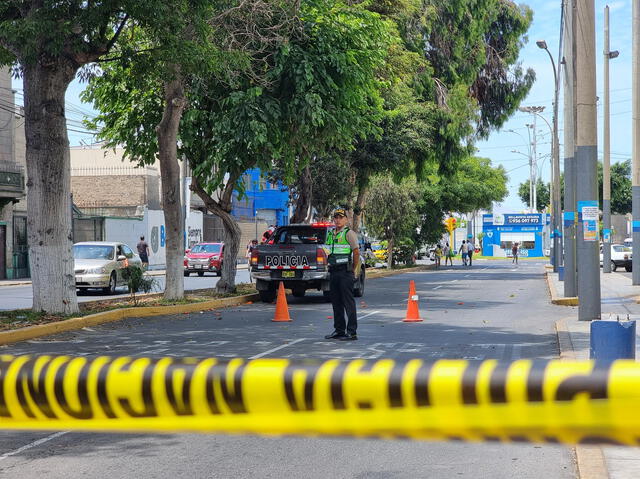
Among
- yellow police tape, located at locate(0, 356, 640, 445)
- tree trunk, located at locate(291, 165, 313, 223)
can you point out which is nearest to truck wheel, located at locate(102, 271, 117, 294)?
tree trunk, located at locate(291, 165, 313, 223)

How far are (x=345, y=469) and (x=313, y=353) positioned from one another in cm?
553

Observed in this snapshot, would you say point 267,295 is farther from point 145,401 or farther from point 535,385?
point 535,385

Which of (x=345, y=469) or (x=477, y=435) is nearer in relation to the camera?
(x=477, y=435)

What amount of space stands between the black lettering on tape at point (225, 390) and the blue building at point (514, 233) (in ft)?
259

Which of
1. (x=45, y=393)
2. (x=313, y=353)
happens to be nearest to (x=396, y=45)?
(x=313, y=353)

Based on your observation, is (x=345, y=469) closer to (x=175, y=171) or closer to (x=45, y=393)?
(x=45, y=393)

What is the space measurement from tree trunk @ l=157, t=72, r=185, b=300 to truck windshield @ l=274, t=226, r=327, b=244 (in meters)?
3.52

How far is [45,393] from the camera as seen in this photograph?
1937 mm

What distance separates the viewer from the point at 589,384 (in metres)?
1.49

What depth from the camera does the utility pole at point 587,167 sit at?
14.5m

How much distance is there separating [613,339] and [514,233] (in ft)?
243

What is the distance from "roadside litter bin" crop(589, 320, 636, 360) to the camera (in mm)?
7422

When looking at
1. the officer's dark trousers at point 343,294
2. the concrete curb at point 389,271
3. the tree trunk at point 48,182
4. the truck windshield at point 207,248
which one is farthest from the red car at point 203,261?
the officer's dark trousers at point 343,294

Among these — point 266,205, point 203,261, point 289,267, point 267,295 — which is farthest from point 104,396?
point 266,205
